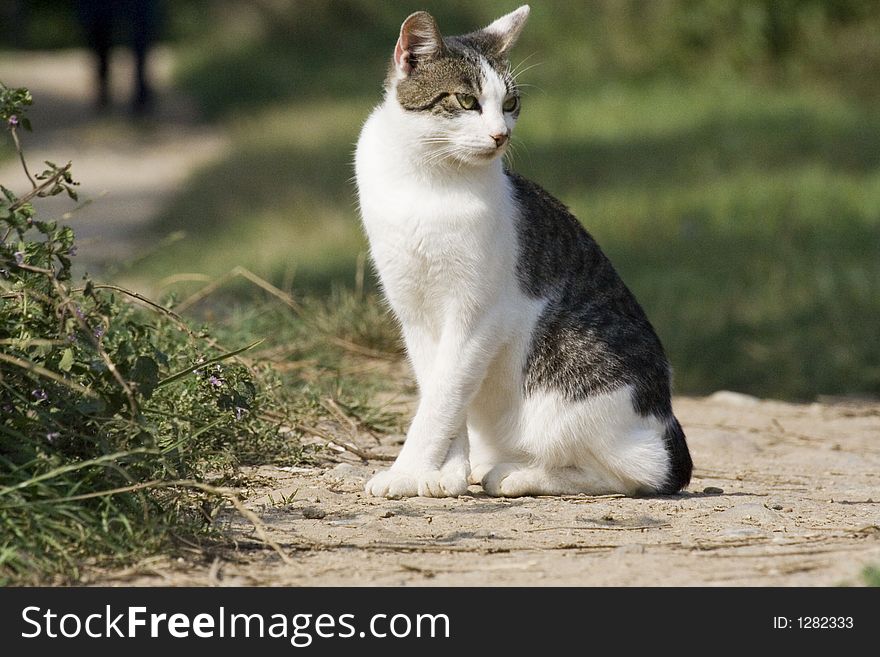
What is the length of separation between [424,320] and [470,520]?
27.0 inches

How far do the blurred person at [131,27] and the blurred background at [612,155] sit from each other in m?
0.06

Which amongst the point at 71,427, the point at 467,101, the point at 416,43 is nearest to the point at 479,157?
the point at 467,101

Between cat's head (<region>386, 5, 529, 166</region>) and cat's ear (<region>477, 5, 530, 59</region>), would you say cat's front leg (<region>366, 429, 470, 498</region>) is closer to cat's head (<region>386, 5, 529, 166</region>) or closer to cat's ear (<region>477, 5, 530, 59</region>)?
cat's head (<region>386, 5, 529, 166</region>)

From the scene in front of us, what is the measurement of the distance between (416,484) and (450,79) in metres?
1.14

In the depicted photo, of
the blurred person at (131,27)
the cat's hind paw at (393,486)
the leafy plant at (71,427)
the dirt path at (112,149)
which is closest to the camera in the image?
the leafy plant at (71,427)

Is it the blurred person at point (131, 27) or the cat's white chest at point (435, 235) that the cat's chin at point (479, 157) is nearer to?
the cat's white chest at point (435, 235)

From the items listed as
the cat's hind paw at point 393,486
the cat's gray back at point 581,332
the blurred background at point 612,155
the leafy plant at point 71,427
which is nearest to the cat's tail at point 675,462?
the cat's gray back at point 581,332

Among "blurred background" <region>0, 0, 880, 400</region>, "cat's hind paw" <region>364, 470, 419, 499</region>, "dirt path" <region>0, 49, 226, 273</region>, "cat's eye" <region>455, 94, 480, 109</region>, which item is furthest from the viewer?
"dirt path" <region>0, 49, 226, 273</region>

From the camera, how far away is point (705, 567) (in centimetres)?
288

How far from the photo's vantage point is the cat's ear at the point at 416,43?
375cm

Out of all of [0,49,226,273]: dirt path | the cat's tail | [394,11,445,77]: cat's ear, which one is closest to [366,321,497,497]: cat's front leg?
the cat's tail

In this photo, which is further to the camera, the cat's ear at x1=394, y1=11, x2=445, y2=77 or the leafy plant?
the cat's ear at x1=394, y1=11, x2=445, y2=77

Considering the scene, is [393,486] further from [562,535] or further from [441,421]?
[562,535]

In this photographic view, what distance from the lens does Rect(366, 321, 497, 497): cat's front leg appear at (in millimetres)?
3646
